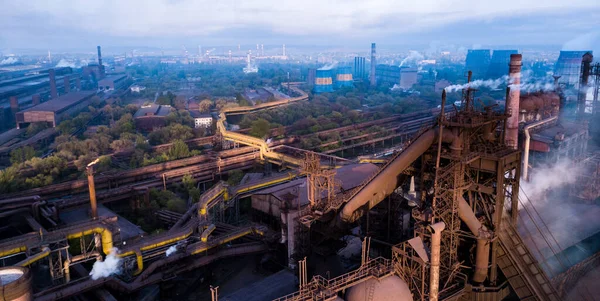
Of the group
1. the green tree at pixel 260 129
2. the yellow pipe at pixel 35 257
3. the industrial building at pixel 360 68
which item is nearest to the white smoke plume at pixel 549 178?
the yellow pipe at pixel 35 257

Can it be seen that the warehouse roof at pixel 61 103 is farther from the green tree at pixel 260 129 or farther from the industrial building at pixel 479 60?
the industrial building at pixel 479 60

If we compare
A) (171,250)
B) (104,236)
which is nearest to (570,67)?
(171,250)

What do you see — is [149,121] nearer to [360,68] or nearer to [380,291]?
[380,291]

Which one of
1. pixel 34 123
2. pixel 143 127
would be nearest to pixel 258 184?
pixel 143 127

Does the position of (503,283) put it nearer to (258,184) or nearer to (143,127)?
(258,184)

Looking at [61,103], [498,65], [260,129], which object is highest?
[498,65]
